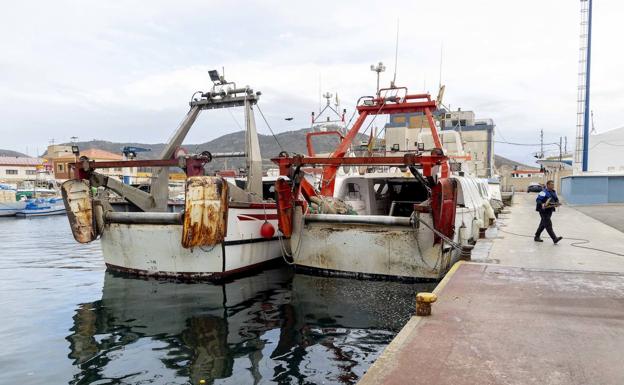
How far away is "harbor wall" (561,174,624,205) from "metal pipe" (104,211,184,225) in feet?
82.6

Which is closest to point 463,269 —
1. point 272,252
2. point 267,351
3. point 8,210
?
point 267,351

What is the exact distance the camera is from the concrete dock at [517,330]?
3484mm

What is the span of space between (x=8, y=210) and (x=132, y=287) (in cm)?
3262

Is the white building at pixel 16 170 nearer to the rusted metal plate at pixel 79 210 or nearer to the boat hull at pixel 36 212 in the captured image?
the boat hull at pixel 36 212

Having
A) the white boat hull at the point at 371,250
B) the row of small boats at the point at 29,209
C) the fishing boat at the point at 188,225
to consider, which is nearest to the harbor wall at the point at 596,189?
the white boat hull at the point at 371,250

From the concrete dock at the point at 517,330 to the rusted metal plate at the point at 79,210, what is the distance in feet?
23.7

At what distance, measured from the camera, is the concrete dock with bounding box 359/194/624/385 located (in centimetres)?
348

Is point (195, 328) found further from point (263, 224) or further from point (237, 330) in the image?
point (263, 224)

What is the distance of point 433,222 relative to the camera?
8531mm

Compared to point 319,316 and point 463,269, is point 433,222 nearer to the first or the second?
point 463,269

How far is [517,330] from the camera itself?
177 inches

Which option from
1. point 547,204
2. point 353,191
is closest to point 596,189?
point 547,204

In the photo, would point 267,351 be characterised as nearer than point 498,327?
No

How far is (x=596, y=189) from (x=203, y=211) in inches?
1003
